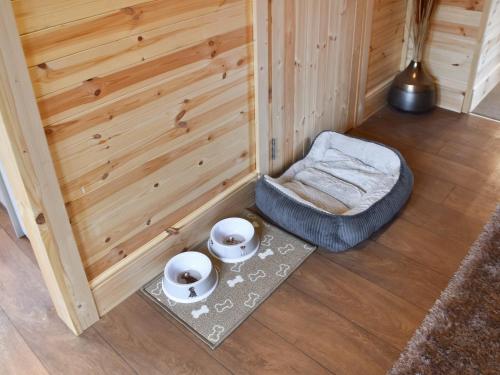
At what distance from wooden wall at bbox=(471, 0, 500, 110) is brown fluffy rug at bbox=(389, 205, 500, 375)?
54.0 inches

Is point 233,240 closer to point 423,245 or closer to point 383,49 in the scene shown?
point 423,245

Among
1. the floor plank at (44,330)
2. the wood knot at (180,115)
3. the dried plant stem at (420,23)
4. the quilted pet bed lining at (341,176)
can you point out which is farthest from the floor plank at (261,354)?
the dried plant stem at (420,23)

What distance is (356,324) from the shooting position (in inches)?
62.6

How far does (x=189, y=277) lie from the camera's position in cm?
176

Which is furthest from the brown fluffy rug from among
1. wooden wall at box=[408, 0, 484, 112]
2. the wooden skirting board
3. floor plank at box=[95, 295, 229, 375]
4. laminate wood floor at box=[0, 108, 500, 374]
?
wooden wall at box=[408, 0, 484, 112]

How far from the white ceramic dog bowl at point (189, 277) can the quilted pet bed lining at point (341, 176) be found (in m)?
0.45

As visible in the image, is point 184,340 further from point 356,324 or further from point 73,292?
point 356,324

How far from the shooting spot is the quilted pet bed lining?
200 centimetres

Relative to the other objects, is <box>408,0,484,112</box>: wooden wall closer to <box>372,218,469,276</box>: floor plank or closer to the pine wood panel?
<box>372,218,469,276</box>: floor plank

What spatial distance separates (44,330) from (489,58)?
277 cm

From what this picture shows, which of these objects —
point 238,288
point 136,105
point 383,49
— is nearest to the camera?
point 136,105

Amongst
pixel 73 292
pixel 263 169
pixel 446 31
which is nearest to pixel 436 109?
pixel 446 31

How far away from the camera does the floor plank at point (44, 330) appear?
149cm

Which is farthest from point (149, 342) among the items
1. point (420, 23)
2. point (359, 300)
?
point (420, 23)
